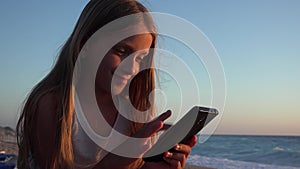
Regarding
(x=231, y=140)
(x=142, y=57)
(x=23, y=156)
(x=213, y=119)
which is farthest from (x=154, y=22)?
A: (x=231, y=140)

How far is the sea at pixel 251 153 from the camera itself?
18578mm

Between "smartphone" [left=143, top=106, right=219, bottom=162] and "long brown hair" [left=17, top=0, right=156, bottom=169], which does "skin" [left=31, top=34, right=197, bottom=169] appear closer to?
"long brown hair" [left=17, top=0, right=156, bottom=169]

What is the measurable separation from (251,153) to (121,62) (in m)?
23.7

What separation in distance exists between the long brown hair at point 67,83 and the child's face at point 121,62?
0.50 ft

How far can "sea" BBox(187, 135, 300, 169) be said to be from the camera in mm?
18578

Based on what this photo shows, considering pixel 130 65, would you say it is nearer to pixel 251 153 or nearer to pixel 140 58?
pixel 140 58

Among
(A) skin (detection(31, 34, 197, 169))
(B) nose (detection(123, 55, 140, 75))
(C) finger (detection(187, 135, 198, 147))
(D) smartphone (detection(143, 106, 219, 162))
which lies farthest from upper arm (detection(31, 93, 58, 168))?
(C) finger (detection(187, 135, 198, 147))

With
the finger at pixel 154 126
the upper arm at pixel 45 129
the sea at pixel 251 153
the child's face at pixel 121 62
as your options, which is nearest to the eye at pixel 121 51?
the child's face at pixel 121 62

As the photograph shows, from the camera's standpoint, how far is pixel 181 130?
1.60m

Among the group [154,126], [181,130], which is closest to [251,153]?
[181,130]

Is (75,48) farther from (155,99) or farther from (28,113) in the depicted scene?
(155,99)

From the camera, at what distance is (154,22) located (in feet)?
6.92

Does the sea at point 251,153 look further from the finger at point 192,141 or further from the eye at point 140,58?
the finger at point 192,141

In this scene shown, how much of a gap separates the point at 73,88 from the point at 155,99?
1.77 feet
